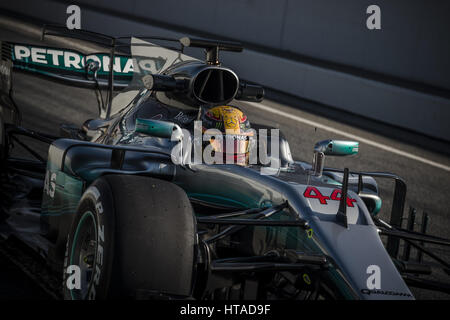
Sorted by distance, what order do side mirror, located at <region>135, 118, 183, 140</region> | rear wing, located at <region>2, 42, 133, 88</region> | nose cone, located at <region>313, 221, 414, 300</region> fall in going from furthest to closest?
1. rear wing, located at <region>2, 42, 133, 88</region>
2. side mirror, located at <region>135, 118, 183, 140</region>
3. nose cone, located at <region>313, 221, 414, 300</region>

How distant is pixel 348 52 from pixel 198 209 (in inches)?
350

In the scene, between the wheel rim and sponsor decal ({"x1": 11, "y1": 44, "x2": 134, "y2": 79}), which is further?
sponsor decal ({"x1": 11, "y1": 44, "x2": 134, "y2": 79})

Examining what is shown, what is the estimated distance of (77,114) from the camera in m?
10.9

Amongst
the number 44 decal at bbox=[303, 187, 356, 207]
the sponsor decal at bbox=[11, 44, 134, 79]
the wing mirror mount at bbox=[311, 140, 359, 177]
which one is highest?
the sponsor decal at bbox=[11, 44, 134, 79]

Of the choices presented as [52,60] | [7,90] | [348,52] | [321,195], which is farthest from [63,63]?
[348,52]

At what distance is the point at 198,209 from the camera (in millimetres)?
4848

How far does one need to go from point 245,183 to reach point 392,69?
852 centimetres

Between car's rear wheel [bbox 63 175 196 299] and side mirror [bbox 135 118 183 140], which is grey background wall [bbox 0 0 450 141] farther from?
car's rear wheel [bbox 63 175 196 299]

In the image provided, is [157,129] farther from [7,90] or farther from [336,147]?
[7,90]

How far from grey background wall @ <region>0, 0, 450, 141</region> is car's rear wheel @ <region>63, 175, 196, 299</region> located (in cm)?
819

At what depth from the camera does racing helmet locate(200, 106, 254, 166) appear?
4758 mm

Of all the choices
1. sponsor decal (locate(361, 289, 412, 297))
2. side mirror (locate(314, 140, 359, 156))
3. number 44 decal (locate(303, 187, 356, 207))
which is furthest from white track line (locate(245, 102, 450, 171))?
sponsor decal (locate(361, 289, 412, 297))

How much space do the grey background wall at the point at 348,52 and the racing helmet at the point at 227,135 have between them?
22.5ft
